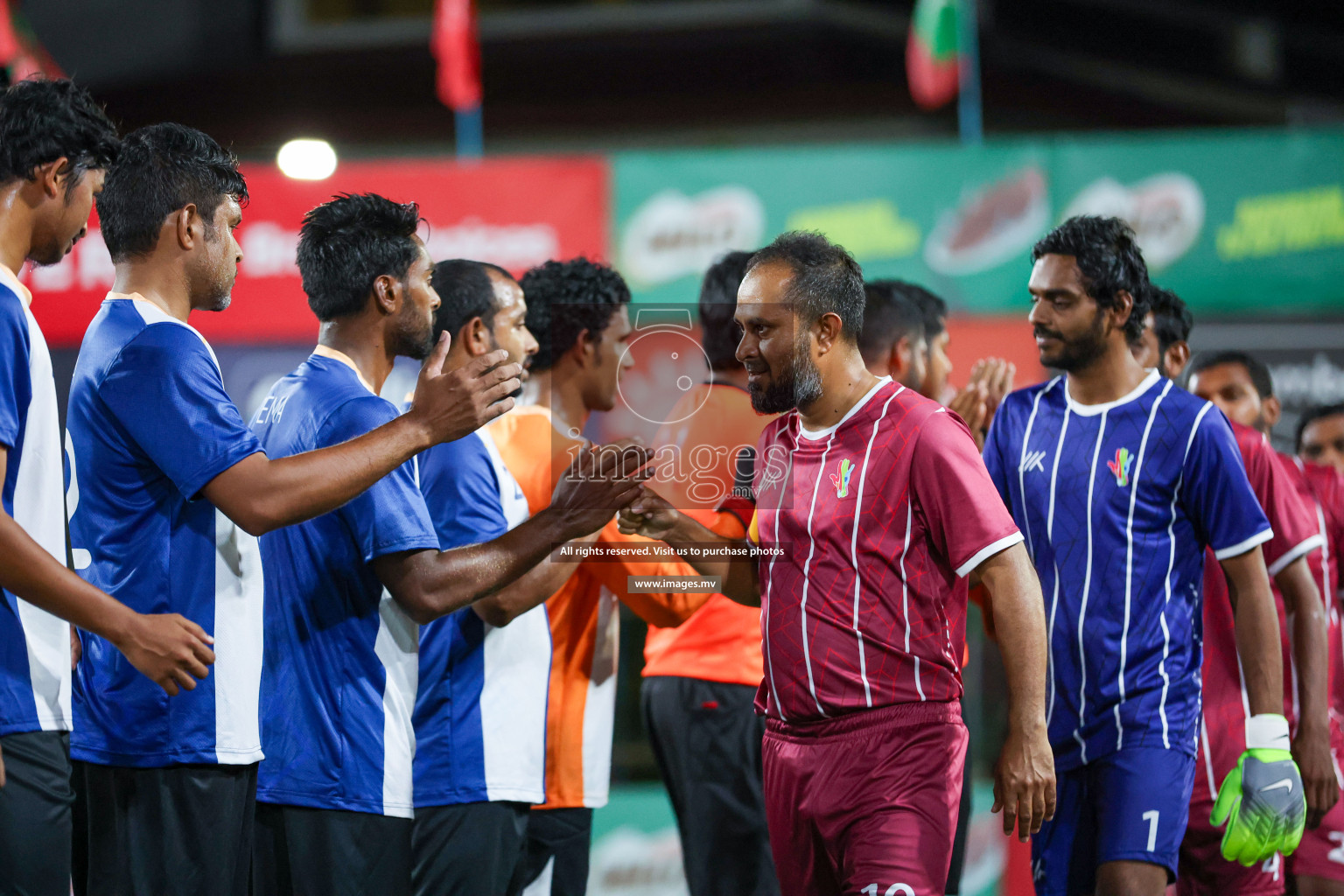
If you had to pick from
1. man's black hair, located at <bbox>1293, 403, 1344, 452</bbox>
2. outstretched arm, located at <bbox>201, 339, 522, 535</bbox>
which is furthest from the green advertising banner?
outstretched arm, located at <bbox>201, 339, 522, 535</bbox>

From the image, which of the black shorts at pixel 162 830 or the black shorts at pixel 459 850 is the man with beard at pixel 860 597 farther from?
the black shorts at pixel 162 830

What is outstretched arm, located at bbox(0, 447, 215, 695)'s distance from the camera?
2.12 meters

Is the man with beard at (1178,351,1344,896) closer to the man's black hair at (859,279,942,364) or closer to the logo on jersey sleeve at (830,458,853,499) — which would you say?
the man's black hair at (859,279,942,364)

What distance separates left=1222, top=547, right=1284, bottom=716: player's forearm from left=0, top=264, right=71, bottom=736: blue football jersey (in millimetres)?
2824

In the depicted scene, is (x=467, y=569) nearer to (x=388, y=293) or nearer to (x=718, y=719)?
(x=388, y=293)

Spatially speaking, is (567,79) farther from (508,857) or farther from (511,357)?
(508,857)

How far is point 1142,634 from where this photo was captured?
3.29 meters

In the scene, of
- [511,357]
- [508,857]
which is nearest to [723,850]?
[508,857]

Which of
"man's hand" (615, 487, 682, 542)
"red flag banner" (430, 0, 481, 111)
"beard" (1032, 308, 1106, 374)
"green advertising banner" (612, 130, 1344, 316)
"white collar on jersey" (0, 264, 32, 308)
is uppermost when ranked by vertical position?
"red flag banner" (430, 0, 481, 111)

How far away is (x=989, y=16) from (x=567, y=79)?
416 centimetres

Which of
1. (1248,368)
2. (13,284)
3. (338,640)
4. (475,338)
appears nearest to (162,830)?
(338,640)

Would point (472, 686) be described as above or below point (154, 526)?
below

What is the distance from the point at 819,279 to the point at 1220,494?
1.31 m

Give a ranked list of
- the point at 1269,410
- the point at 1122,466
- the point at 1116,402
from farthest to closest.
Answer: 1. the point at 1269,410
2. the point at 1116,402
3. the point at 1122,466
